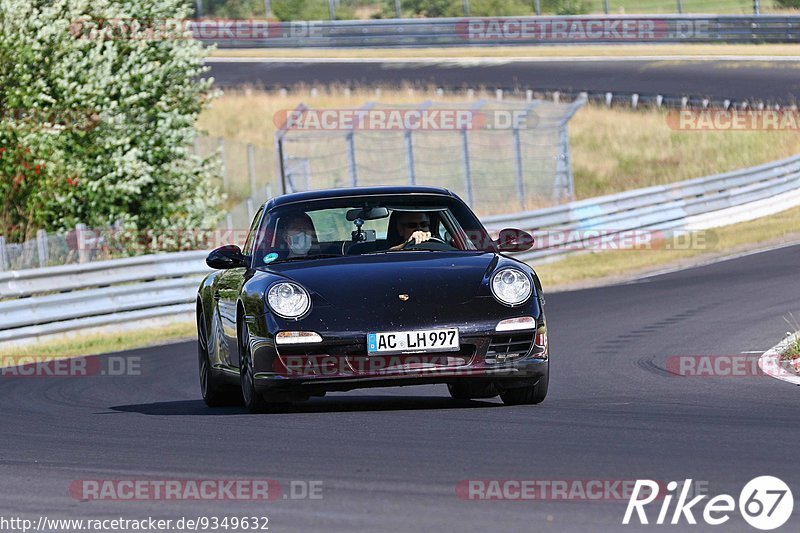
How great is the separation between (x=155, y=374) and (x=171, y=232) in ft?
39.9

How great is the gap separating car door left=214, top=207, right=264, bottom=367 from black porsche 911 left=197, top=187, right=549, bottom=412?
0.11 ft

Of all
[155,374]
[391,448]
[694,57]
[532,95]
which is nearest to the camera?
[391,448]

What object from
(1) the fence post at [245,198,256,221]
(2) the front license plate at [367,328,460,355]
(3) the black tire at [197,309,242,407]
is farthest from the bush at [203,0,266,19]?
(2) the front license plate at [367,328,460,355]

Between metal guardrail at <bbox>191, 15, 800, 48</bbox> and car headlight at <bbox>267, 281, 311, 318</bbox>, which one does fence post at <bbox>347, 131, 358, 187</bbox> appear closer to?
car headlight at <bbox>267, 281, 311, 318</bbox>

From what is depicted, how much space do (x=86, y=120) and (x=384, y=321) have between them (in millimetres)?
17124

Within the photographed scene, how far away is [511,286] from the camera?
30.3 feet

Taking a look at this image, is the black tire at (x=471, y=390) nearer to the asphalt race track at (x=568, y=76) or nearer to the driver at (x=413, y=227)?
the driver at (x=413, y=227)

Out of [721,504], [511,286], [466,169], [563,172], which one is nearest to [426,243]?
[511,286]

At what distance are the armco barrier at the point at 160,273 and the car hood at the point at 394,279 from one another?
927cm

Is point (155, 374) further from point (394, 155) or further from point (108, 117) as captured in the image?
point (394, 155)

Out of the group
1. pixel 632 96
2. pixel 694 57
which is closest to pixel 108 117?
pixel 632 96

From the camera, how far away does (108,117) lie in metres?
25.5

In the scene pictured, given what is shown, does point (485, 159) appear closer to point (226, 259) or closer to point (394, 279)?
point (226, 259)

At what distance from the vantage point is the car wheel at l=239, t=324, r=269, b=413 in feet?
31.0
